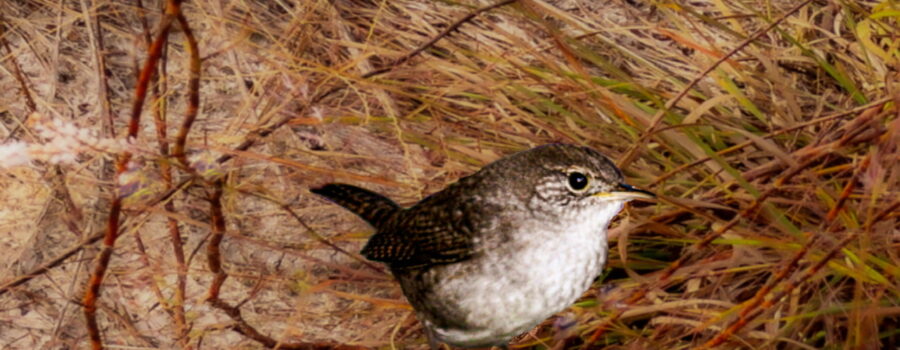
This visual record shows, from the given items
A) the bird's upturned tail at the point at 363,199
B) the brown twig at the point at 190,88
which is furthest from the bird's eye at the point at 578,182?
the brown twig at the point at 190,88

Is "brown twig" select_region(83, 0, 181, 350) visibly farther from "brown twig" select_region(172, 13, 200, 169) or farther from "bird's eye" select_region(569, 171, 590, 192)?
"bird's eye" select_region(569, 171, 590, 192)

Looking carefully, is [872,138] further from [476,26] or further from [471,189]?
[476,26]

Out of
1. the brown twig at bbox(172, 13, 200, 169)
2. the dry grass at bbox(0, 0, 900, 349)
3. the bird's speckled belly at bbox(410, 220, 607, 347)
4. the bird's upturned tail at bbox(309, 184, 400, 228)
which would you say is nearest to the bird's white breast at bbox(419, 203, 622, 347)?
the bird's speckled belly at bbox(410, 220, 607, 347)

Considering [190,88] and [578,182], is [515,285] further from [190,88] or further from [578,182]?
[190,88]

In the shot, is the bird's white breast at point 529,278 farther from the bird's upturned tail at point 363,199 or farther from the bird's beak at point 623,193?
Answer: the bird's upturned tail at point 363,199

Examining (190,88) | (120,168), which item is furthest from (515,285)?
(120,168)

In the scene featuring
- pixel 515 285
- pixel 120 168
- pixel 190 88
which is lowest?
pixel 515 285
